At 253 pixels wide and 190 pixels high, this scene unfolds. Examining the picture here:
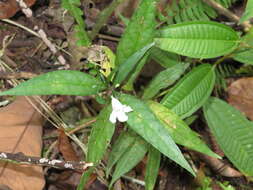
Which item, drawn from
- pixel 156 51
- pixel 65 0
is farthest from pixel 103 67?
pixel 65 0

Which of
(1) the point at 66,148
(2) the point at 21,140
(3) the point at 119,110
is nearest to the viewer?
A: (3) the point at 119,110

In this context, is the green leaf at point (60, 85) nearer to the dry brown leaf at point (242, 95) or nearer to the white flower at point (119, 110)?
the white flower at point (119, 110)

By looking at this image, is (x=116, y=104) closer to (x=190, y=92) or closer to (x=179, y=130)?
(x=179, y=130)

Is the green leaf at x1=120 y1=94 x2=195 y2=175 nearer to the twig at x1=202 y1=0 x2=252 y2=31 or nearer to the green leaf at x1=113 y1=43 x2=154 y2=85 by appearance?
the green leaf at x1=113 y1=43 x2=154 y2=85

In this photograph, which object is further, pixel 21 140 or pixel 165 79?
pixel 21 140

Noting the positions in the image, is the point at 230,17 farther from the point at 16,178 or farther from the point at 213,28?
the point at 16,178

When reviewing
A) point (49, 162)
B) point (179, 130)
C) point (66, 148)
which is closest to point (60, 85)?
point (49, 162)

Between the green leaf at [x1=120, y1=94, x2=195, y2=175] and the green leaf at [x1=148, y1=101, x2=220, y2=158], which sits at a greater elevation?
the green leaf at [x1=120, y1=94, x2=195, y2=175]

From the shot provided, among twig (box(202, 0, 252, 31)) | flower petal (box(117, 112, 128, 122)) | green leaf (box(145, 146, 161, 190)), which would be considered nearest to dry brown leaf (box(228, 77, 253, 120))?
twig (box(202, 0, 252, 31))
